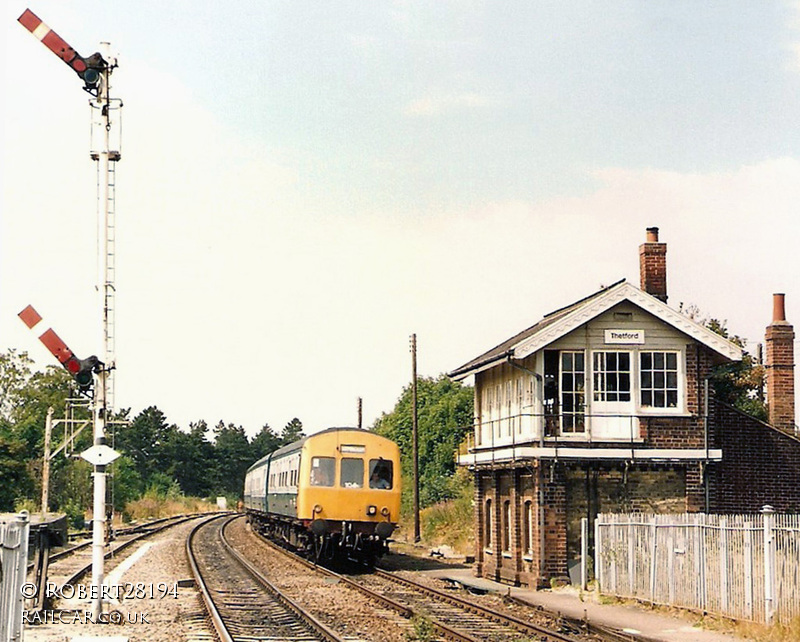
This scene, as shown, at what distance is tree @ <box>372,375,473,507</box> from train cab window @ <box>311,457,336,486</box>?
18120 millimetres

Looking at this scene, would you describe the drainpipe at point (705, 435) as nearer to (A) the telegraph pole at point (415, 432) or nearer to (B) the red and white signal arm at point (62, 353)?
(B) the red and white signal arm at point (62, 353)

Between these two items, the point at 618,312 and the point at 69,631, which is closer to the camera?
the point at 69,631

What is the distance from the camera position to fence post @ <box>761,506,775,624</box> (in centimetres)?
1509

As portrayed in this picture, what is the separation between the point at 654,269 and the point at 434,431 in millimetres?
29286

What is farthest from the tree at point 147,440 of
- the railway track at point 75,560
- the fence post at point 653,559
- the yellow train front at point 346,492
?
the fence post at point 653,559

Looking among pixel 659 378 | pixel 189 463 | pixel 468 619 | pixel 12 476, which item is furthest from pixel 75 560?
pixel 189 463

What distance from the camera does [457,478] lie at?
140 feet

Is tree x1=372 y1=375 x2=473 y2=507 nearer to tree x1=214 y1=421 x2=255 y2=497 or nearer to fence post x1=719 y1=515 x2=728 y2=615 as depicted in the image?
fence post x1=719 y1=515 x2=728 y2=615

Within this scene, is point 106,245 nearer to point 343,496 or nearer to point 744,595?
point 744,595

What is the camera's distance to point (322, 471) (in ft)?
88.3

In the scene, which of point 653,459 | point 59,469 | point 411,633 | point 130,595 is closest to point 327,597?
point 130,595

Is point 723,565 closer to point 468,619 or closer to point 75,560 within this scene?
point 468,619

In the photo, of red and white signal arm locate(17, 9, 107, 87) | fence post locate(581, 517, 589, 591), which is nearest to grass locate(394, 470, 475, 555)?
fence post locate(581, 517, 589, 591)

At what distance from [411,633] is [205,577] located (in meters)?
10.0
